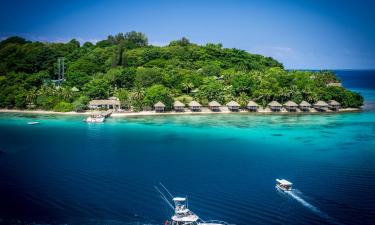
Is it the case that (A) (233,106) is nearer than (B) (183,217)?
No

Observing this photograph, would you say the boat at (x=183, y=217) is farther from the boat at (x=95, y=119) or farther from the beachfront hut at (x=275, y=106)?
the beachfront hut at (x=275, y=106)

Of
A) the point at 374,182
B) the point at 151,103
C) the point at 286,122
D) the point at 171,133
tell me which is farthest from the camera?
the point at 151,103

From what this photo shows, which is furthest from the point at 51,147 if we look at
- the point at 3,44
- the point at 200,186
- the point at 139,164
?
the point at 3,44

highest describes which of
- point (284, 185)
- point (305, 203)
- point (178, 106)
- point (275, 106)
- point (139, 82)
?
point (139, 82)

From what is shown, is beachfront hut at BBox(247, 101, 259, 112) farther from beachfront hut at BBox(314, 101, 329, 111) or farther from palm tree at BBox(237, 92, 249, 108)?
beachfront hut at BBox(314, 101, 329, 111)

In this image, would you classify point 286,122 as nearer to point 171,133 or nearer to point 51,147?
point 171,133

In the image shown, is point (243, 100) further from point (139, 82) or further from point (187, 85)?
point (139, 82)

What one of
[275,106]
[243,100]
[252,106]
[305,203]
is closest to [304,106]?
[275,106]
